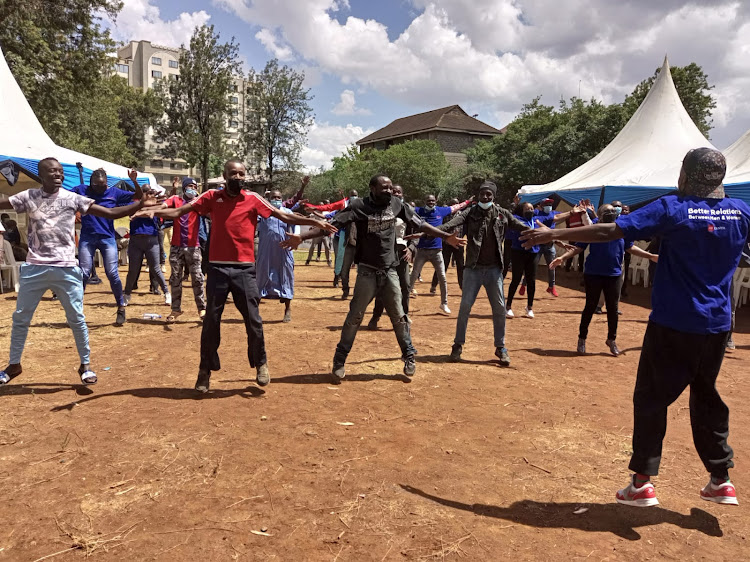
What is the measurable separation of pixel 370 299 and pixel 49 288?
3110mm

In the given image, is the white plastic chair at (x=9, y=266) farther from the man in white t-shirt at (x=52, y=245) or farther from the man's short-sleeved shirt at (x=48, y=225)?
the man's short-sleeved shirt at (x=48, y=225)

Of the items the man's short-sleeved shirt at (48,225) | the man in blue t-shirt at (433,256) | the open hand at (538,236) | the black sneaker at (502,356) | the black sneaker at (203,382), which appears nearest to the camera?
the open hand at (538,236)

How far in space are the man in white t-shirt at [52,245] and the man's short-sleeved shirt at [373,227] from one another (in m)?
2.05

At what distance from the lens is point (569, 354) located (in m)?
7.73

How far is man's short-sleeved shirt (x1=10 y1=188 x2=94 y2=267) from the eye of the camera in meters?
5.18

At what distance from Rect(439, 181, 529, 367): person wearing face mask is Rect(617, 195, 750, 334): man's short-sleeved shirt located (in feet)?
11.0

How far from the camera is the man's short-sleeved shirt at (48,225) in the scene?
5.18m

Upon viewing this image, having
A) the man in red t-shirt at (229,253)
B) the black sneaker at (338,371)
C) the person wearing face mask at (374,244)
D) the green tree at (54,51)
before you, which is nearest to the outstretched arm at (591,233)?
the person wearing face mask at (374,244)

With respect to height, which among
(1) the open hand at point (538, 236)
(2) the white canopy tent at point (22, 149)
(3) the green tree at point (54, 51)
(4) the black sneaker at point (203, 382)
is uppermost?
(3) the green tree at point (54, 51)

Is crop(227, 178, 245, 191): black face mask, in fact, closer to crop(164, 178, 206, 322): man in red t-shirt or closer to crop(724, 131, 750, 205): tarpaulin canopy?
crop(164, 178, 206, 322): man in red t-shirt

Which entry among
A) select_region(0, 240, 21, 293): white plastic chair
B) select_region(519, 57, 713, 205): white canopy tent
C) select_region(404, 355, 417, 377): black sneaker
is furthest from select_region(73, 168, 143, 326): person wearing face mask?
select_region(519, 57, 713, 205): white canopy tent

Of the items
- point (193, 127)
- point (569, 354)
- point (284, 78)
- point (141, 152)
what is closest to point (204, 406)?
point (569, 354)

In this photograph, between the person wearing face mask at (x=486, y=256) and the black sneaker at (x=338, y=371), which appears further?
the person wearing face mask at (x=486, y=256)

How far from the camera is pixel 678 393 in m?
3.39
